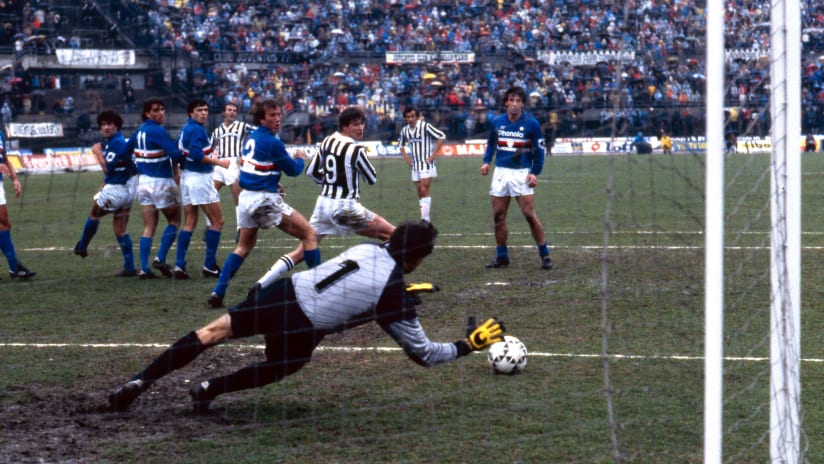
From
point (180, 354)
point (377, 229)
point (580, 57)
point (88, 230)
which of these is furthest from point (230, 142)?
point (180, 354)

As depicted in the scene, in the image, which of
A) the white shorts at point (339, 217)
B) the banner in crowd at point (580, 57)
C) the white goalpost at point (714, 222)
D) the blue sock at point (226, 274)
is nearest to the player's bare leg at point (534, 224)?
the white shorts at point (339, 217)

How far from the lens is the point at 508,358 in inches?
257

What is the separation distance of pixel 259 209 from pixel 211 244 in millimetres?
2061

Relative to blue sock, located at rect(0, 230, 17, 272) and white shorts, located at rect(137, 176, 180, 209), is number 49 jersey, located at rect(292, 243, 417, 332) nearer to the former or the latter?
white shorts, located at rect(137, 176, 180, 209)

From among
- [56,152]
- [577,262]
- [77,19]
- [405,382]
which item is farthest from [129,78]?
[405,382]

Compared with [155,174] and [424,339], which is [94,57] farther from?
[424,339]

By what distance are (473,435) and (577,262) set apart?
22.3 ft

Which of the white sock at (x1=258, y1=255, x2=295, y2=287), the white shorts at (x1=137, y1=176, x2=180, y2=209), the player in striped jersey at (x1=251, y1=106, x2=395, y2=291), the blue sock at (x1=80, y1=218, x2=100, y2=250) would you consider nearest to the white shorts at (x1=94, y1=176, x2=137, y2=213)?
the blue sock at (x1=80, y1=218, x2=100, y2=250)

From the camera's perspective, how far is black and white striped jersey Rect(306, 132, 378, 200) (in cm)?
973

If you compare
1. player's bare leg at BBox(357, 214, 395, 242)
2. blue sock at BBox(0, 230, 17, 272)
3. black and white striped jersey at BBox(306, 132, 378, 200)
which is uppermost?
black and white striped jersey at BBox(306, 132, 378, 200)

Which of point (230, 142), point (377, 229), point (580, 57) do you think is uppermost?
point (580, 57)

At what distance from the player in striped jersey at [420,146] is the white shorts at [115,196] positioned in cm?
556

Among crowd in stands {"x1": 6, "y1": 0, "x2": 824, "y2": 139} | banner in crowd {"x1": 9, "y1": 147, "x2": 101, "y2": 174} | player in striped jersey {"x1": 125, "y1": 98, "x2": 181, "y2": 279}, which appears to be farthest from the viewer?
banner in crowd {"x1": 9, "y1": 147, "x2": 101, "y2": 174}

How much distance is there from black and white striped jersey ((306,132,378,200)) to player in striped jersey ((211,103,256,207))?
425 cm
